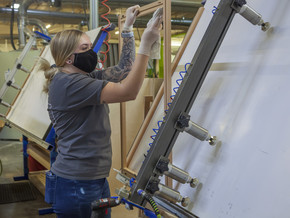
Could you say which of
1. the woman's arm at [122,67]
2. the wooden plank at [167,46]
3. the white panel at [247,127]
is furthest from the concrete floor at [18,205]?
the white panel at [247,127]

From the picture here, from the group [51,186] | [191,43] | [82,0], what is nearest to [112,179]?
[51,186]

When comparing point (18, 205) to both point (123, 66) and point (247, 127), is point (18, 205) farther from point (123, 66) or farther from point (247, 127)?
point (247, 127)

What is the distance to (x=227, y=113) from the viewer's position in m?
1.05

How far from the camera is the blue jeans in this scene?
1.33 meters

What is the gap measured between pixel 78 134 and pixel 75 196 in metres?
0.25

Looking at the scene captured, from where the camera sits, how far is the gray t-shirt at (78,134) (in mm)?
1291

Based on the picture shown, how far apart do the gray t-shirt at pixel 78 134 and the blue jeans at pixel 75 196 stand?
31 mm

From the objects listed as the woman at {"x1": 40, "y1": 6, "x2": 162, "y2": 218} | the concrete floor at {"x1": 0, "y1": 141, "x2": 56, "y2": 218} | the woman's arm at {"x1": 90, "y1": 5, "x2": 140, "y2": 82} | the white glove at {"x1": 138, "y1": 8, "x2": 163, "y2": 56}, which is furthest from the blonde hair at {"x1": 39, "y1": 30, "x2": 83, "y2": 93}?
the concrete floor at {"x1": 0, "y1": 141, "x2": 56, "y2": 218}

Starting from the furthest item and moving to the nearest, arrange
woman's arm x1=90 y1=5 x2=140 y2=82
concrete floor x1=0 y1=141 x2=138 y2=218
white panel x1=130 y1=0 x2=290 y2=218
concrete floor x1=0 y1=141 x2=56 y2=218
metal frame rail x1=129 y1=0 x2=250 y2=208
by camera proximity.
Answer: concrete floor x1=0 y1=141 x2=56 y2=218
concrete floor x1=0 y1=141 x2=138 y2=218
woman's arm x1=90 y1=5 x2=140 y2=82
metal frame rail x1=129 y1=0 x2=250 y2=208
white panel x1=130 y1=0 x2=290 y2=218

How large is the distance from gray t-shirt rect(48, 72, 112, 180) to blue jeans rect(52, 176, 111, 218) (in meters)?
0.03

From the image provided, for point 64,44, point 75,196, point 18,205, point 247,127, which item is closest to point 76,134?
point 75,196

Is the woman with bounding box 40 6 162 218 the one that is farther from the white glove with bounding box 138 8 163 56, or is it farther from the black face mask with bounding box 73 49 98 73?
the white glove with bounding box 138 8 163 56

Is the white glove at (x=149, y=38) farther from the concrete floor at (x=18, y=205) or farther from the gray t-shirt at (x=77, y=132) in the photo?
the concrete floor at (x=18, y=205)

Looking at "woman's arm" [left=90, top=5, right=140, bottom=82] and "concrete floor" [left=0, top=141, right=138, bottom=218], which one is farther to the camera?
"concrete floor" [left=0, top=141, right=138, bottom=218]
